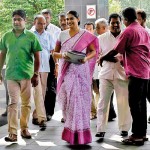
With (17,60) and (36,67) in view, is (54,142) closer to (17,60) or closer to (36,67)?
(36,67)

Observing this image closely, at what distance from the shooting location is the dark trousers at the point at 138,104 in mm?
5520

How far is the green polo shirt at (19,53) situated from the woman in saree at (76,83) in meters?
0.40

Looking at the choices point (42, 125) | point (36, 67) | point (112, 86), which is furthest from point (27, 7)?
point (112, 86)

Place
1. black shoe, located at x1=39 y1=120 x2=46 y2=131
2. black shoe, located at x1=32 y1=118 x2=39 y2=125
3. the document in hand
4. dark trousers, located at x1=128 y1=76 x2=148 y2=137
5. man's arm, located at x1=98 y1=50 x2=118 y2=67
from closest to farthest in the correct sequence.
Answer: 1. the document in hand
2. dark trousers, located at x1=128 y1=76 x2=148 y2=137
3. man's arm, located at x1=98 y1=50 x2=118 y2=67
4. black shoe, located at x1=39 y1=120 x2=46 y2=131
5. black shoe, located at x1=32 y1=118 x2=39 y2=125

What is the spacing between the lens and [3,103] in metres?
7.49

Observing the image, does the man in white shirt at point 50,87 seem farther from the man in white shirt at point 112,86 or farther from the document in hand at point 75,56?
the document in hand at point 75,56

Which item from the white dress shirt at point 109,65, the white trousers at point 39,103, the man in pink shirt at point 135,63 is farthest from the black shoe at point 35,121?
the man in pink shirt at point 135,63

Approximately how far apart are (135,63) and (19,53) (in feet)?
4.72

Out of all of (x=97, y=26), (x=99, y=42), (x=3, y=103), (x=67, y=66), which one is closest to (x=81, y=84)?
(x=67, y=66)

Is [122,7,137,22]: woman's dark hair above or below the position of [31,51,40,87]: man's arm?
above

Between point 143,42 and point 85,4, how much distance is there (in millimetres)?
7529

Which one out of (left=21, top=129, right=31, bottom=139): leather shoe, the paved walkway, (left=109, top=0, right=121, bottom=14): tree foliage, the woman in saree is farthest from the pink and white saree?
A: (left=109, top=0, right=121, bottom=14): tree foliage

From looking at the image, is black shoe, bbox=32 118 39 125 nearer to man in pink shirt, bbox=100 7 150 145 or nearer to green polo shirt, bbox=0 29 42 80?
green polo shirt, bbox=0 29 42 80

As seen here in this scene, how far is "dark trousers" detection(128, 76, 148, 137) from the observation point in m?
5.52
